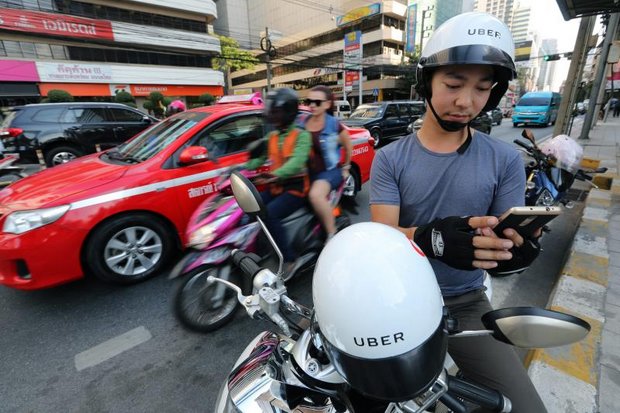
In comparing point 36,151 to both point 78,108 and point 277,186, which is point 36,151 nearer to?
point 78,108

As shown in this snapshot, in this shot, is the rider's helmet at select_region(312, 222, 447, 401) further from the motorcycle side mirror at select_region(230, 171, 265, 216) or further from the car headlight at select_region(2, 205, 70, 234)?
the car headlight at select_region(2, 205, 70, 234)

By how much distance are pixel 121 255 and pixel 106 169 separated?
2.79 ft

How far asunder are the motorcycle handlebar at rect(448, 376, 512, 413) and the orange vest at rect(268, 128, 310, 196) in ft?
7.32

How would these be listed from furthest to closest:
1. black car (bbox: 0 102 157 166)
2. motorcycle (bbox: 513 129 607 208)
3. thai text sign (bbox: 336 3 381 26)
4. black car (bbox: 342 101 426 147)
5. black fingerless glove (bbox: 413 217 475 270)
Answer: thai text sign (bbox: 336 3 381 26) → black car (bbox: 342 101 426 147) → black car (bbox: 0 102 157 166) → motorcycle (bbox: 513 129 607 208) → black fingerless glove (bbox: 413 217 475 270)

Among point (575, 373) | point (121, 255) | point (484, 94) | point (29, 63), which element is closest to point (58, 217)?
point (121, 255)

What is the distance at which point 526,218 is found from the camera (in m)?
0.80

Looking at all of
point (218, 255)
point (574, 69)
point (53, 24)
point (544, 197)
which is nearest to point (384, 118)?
point (574, 69)

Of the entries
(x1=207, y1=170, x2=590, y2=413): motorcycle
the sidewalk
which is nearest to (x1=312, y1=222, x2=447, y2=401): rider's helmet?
(x1=207, y1=170, x2=590, y2=413): motorcycle

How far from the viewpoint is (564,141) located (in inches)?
138

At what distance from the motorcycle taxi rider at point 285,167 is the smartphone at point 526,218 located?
2.02m

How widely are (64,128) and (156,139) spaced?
19.2 feet

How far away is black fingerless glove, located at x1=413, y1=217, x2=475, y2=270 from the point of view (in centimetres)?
98

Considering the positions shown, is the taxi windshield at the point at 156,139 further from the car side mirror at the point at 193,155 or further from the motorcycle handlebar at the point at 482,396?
the motorcycle handlebar at the point at 482,396

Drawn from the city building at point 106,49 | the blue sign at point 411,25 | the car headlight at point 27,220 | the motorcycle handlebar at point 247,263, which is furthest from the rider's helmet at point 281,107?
the blue sign at point 411,25
